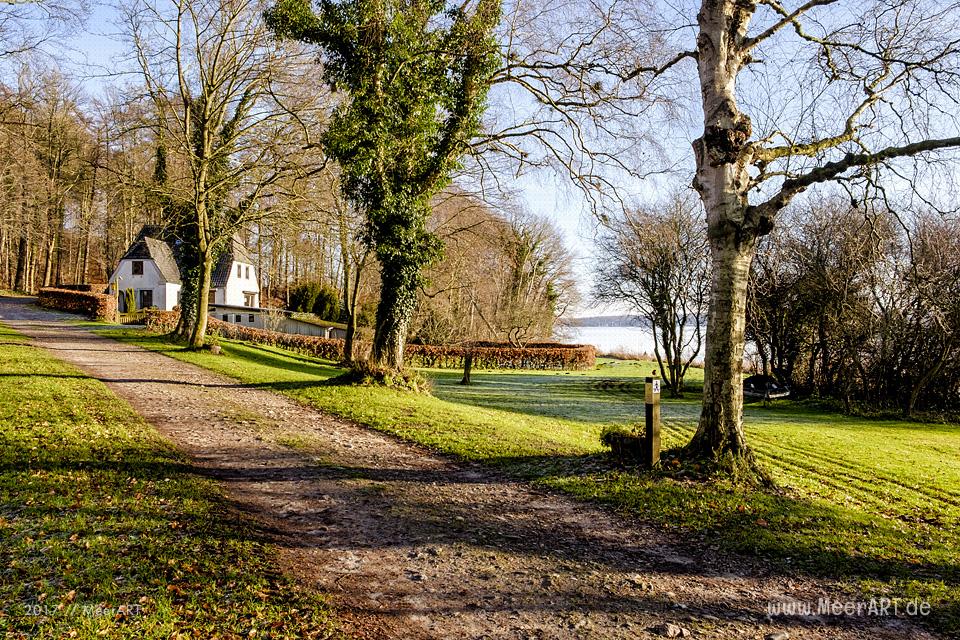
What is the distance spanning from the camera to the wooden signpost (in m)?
6.95

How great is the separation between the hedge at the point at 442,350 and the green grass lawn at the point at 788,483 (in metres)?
14.4

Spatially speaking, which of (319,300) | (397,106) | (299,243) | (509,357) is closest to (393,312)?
(397,106)

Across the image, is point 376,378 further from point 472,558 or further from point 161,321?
point 161,321

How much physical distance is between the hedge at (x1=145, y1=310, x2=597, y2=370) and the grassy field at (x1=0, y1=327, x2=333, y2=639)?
24.2 meters

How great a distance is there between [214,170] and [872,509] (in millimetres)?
22536

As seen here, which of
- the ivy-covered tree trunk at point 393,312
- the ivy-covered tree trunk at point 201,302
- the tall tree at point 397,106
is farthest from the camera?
the ivy-covered tree trunk at point 201,302

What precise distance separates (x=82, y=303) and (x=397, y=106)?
103 feet

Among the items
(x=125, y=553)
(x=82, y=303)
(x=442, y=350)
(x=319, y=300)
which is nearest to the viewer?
(x=125, y=553)

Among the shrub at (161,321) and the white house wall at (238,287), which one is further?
the white house wall at (238,287)

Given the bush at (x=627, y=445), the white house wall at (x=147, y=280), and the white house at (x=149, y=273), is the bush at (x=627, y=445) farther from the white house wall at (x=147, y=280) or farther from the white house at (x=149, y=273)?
the white house wall at (x=147, y=280)

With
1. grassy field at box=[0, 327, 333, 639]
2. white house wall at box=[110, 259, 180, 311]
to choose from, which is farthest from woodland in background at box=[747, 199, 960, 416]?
white house wall at box=[110, 259, 180, 311]

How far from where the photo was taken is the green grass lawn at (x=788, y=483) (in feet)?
15.9

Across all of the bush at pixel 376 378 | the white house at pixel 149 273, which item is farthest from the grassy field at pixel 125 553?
the white house at pixel 149 273

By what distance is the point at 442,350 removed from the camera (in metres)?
37.6
